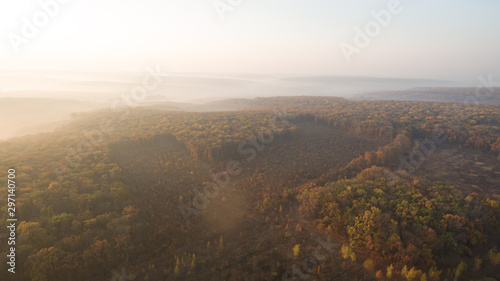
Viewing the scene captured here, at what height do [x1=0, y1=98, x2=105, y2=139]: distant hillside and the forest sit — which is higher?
[x1=0, y1=98, x2=105, y2=139]: distant hillside

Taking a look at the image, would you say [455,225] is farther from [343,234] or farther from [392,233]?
[343,234]

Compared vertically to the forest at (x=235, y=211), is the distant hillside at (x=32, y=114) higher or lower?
higher

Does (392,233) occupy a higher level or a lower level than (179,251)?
higher

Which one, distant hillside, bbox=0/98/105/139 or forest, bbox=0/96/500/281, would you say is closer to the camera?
forest, bbox=0/96/500/281

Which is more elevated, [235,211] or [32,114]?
[32,114]

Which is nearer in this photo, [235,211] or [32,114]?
[235,211]

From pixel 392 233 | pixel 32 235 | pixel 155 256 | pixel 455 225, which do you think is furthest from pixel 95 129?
pixel 455 225

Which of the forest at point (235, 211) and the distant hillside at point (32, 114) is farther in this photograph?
the distant hillside at point (32, 114)

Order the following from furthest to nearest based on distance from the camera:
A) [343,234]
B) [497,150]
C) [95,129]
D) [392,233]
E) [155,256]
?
1. [95,129]
2. [497,150]
3. [343,234]
4. [155,256]
5. [392,233]
